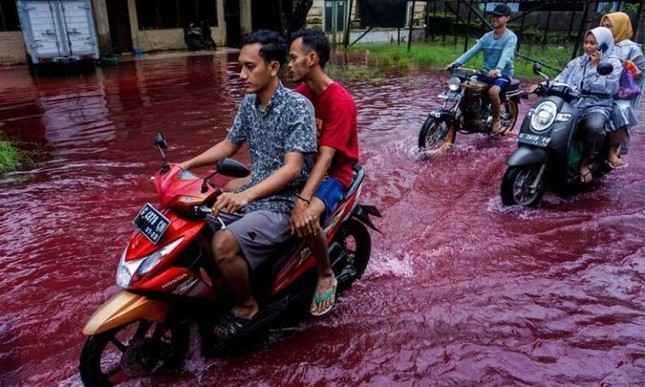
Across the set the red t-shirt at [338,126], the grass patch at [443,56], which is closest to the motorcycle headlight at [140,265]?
the red t-shirt at [338,126]

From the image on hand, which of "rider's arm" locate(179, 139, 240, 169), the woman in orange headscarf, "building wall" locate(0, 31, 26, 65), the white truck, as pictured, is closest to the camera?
"rider's arm" locate(179, 139, 240, 169)

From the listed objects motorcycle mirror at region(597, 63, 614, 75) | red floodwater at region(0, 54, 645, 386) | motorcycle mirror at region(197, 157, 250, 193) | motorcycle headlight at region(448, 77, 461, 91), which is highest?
motorcycle mirror at region(597, 63, 614, 75)

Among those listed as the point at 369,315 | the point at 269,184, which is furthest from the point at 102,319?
the point at 369,315

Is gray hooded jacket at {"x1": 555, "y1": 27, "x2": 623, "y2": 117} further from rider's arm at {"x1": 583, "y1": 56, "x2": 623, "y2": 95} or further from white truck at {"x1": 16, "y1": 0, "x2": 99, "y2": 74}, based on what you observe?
white truck at {"x1": 16, "y1": 0, "x2": 99, "y2": 74}

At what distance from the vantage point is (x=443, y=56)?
15.6m

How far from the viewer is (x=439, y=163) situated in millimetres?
6586

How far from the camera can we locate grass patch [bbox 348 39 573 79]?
13.7 meters

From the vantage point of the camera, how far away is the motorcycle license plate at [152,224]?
239 centimetres

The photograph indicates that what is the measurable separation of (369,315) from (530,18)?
23.1m

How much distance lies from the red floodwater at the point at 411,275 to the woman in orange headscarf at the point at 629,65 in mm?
531

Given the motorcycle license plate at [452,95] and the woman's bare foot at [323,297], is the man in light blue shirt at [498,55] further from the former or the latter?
the woman's bare foot at [323,297]

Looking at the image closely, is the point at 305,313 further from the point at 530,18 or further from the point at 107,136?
the point at 530,18

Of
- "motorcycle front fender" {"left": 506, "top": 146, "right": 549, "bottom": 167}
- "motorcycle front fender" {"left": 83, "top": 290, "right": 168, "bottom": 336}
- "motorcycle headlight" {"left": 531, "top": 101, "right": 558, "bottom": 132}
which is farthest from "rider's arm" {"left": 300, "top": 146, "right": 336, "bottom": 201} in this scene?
"motorcycle headlight" {"left": 531, "top": 101, "right": 558, "bottom": 132}

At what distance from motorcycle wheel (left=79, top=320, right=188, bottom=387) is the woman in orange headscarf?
503 cm
